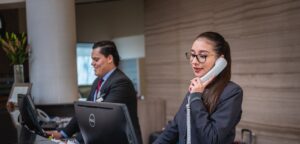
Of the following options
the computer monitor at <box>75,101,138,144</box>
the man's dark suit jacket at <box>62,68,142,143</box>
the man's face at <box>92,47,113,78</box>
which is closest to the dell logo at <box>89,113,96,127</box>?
the computer monitor at <box>75,101,138,144</box>

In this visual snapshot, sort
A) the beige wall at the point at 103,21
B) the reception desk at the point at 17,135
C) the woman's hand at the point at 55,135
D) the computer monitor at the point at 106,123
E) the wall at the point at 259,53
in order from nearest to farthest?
the computer monitor at the point at 106,123 → the reception desk at the point at 17,135 → the woman's hand at the point at 55,135 → the wall at the point at 259,53 → the beige wall at the point at 103,21

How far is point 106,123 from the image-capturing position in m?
1.48

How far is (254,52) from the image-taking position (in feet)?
11.8

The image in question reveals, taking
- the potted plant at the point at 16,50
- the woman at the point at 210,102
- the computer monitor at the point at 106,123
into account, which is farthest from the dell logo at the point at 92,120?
the potted plant at the point at 16,50

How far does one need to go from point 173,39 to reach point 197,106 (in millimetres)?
3580

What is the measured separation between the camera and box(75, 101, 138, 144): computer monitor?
1.42 metres

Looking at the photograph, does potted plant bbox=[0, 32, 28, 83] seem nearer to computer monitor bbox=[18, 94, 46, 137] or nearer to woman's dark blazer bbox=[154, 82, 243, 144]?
computer monitor bbox=[18, 94, 46, 137]

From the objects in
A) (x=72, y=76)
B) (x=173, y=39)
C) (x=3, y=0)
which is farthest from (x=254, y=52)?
(x=3, y=0)

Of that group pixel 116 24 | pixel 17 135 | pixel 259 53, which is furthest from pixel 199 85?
pixel 116 24

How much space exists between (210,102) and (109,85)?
3.19 ft

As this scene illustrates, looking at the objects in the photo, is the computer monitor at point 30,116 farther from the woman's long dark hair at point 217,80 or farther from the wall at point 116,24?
the wall at point 116,24

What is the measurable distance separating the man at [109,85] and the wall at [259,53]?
1.51 metres

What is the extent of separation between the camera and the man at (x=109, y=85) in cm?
237

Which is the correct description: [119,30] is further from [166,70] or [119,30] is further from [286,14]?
[286,14]
